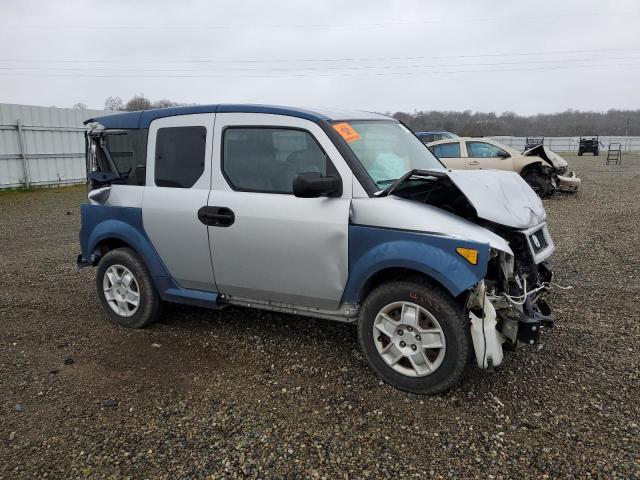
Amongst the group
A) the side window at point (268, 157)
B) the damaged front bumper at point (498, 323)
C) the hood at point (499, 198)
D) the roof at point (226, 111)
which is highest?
the roof at point (226, 111)

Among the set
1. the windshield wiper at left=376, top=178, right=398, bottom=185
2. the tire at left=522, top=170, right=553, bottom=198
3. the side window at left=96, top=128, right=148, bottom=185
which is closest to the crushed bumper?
the tire at left=522, top=170, right=553, bottom=198

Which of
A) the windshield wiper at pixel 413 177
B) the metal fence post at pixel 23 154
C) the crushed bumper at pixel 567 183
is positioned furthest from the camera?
the metal fence post at pixel 23 154

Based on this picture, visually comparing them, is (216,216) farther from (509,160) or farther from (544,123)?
(544,123)

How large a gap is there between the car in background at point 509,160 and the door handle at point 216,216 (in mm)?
10020

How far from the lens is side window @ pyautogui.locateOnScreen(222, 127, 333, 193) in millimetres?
3855

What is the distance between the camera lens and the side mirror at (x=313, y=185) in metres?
3.47

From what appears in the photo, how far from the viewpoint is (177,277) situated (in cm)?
454

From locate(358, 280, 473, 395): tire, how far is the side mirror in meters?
0.77

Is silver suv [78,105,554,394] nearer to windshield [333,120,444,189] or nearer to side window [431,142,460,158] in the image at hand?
windshield [333,120,444,189]

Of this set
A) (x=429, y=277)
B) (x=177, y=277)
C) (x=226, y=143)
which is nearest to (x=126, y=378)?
(x=177, y=277)

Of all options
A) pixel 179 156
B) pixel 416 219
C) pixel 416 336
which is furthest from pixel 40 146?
pixel 416 336

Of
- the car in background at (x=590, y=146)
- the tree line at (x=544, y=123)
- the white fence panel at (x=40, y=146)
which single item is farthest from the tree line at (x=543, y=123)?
the white fence panel at (x=40, y=146)

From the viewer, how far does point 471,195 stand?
345cm

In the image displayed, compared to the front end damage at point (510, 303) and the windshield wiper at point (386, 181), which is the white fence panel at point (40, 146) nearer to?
the windshield wiper at point (386, 181)
